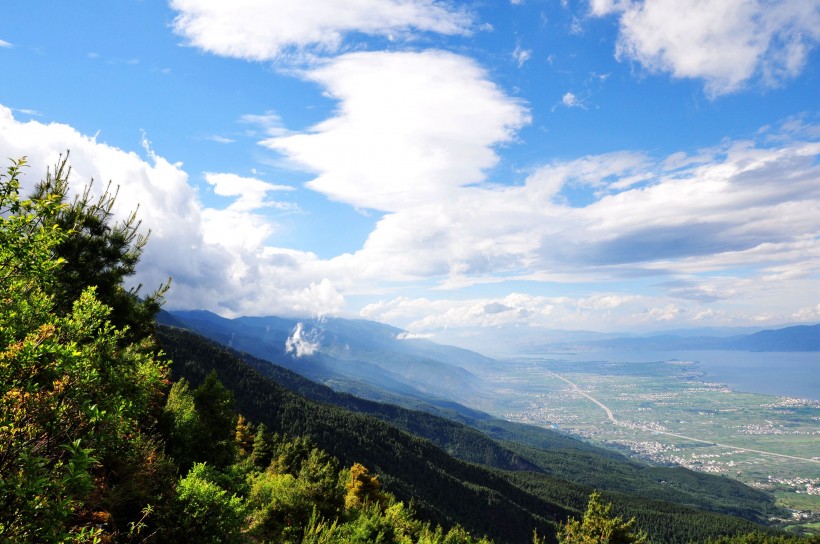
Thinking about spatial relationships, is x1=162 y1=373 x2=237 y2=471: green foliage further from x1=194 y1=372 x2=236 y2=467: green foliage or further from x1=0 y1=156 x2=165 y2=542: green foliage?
x1=0 y1=156 x2=165 y2=542: green foliage

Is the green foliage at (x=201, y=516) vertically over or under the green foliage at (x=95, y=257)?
under

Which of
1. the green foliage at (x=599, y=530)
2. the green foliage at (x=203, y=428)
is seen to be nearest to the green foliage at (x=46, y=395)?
the green foliage at (x=203, y=428)

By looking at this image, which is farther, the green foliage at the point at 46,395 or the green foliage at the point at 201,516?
the green foliage at the point at 201,516

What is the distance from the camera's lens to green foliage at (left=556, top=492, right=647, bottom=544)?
27.5 m

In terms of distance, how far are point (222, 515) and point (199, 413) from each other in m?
19.3

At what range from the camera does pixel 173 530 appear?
630 inches

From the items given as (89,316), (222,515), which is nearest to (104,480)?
(222,515)

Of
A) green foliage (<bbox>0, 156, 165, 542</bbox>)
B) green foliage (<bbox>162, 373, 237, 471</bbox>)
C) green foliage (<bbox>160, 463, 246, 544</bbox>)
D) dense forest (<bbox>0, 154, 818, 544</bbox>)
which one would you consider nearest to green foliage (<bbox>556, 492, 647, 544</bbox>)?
dense forest (<bbox>0, 154, 818, 544</bbox>)

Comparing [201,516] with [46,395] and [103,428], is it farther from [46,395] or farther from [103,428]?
[46,395]

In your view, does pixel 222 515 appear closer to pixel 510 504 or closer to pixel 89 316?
pixel 89 316

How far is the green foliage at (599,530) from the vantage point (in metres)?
27.5

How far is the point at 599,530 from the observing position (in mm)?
28125

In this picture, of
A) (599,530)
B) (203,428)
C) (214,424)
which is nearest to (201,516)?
(203,428)

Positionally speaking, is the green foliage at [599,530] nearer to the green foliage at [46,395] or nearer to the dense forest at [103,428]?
the dense forest at [103,428]
